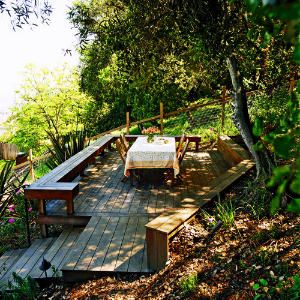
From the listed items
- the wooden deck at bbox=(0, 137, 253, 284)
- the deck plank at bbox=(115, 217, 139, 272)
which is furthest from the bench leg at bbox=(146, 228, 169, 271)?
the deck plank at bbox=(115, 217, 139, 272)

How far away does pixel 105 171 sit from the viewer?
24.0ft

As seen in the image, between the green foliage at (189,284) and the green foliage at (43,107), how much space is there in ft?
41.0

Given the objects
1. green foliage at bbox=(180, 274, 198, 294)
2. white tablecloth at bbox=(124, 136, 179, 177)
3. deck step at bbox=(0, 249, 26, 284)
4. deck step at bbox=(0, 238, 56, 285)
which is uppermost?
white tablecloth at bbox=(124, 136, 179, 177)

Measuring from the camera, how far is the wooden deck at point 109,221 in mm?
3539

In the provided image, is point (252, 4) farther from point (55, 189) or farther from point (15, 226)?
point (15, 226)

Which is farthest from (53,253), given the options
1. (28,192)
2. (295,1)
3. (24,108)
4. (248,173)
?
(24,108)

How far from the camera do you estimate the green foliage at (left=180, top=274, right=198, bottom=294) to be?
107 inches

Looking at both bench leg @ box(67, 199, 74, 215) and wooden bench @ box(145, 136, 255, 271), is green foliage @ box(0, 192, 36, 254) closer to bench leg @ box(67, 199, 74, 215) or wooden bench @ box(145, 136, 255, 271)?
bench leg @ box(67, 199, 74, 215)

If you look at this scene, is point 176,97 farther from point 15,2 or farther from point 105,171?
point 15,2

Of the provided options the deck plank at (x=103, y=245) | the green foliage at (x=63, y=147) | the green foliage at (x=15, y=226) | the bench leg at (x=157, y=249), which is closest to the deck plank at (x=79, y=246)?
the deck plank at (x=103, y=245)

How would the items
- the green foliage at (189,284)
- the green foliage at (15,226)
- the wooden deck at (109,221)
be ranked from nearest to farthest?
the green foliage at (189,284) < the wooden deck at (109,221) < the green foliage at (15,226)

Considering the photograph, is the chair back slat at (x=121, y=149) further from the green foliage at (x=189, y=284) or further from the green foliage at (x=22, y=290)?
the green foliage at (x=189, y=284)

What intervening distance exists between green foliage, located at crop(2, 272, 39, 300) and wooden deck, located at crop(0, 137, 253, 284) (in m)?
0.30

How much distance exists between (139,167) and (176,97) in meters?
9.85
